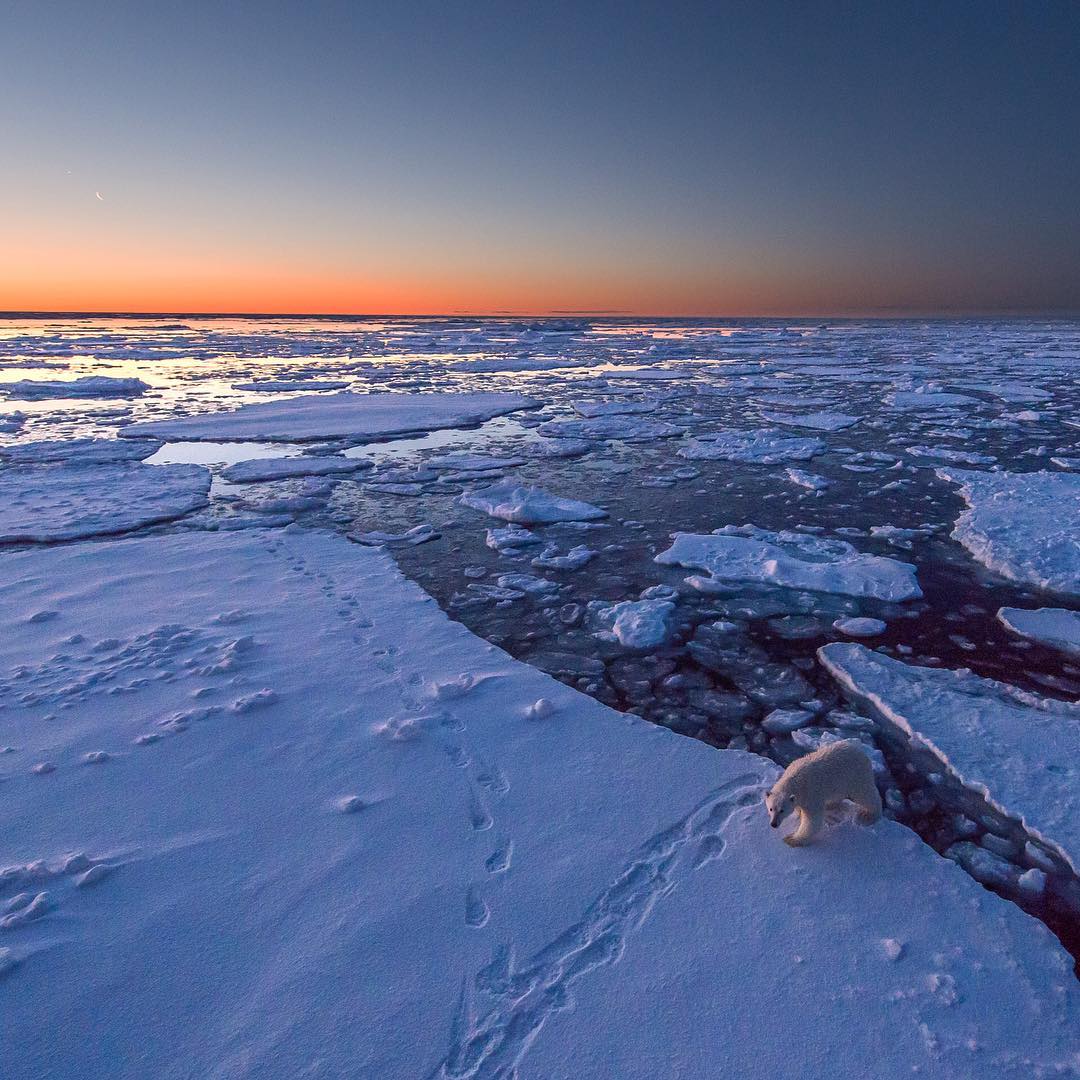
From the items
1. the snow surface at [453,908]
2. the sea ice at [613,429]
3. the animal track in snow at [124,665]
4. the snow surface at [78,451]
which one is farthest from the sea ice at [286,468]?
the snow surface at [453,908]

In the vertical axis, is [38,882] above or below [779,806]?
below

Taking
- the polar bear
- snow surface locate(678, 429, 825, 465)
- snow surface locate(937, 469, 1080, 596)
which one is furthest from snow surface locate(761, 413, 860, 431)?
the polar bear

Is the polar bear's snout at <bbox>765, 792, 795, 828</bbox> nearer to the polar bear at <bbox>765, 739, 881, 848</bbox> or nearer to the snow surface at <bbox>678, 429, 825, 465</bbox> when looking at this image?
the polar bear at <bbox>765, 739, 881, 848</bbox>

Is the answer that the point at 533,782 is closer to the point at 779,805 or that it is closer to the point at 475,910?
the point at 475,910

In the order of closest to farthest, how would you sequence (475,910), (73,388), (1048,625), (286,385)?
(475,910), (1048,625), (73,388), (286,385)

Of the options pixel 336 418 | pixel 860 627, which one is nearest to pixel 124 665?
pixel 860 627

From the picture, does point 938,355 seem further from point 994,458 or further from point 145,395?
point 145,395
